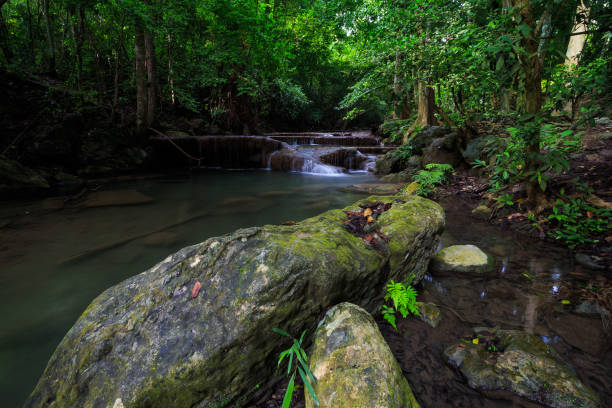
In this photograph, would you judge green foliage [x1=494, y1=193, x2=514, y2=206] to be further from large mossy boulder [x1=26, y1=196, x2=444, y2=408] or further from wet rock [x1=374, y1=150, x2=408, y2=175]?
wet rock [x1=374, y1=150, x2=408, y2=175]

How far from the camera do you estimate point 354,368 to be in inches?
50.0

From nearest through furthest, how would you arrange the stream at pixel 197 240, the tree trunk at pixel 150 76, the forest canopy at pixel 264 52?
the stream at pixel 197 240
the forest canopy at pixel 264 52
the tree trunk at pixel 150 76

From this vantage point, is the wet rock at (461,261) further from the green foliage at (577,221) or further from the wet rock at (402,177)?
the wet rock at (402,177)

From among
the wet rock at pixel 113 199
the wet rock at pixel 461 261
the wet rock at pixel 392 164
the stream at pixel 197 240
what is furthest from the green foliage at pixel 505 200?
the wet rock at pixel 113 199

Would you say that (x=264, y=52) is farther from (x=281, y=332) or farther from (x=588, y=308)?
(x=588, y=308)

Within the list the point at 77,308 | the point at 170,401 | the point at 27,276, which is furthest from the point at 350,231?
the point at 27,276

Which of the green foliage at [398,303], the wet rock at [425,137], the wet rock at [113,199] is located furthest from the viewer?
the wet rock at [425,137]

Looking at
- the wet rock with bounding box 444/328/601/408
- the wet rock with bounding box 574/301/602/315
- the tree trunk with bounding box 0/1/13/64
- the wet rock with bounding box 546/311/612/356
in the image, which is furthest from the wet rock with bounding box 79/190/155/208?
the tree trunk with bounding box 0/1/13/64

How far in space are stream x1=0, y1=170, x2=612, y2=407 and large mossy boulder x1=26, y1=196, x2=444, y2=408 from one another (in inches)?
30.3

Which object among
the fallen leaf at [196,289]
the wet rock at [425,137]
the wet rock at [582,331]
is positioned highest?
the wet rock at [425,137]

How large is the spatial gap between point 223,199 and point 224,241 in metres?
5.52

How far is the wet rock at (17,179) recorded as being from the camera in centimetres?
664

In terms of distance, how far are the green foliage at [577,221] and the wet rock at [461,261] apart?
1.30 meters

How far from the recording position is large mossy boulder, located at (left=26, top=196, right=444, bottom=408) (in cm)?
124
